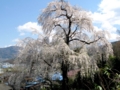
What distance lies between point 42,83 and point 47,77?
58 centimetres

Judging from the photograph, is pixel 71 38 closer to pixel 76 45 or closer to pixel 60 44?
pixel 76 45

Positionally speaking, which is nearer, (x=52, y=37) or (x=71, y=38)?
(x=52, y=37)

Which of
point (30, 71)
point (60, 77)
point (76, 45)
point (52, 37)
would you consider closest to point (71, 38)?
point (76, 45)

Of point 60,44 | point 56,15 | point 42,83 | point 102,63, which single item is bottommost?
point 42,83

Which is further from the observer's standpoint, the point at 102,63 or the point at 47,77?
the point at 102,63

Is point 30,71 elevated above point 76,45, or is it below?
below

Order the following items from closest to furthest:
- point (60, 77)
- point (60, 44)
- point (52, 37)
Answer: point (60, 44) → point (52, 37) → point (60, 77)

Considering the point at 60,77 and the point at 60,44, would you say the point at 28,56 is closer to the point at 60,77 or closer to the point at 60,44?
the point at 60,44

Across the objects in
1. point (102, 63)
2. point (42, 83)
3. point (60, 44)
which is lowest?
point (42, 83)

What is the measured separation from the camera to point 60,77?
14.4 m

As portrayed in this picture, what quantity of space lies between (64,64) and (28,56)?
2.04 metres

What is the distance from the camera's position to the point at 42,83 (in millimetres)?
13312

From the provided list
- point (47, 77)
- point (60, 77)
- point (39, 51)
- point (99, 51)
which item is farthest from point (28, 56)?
point (99, 51)

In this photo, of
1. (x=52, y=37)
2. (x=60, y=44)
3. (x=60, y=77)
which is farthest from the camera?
(x=60, y=77)
